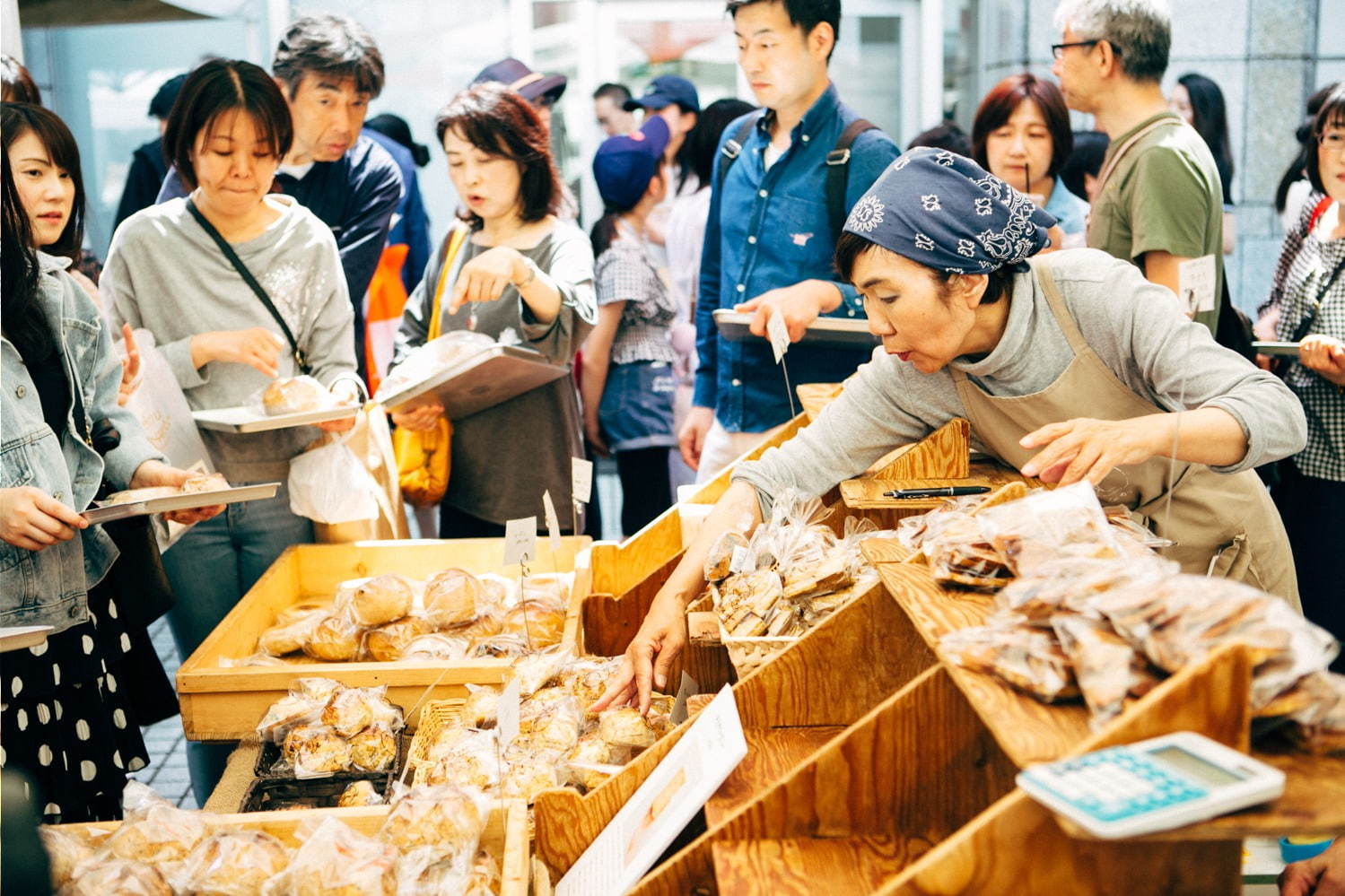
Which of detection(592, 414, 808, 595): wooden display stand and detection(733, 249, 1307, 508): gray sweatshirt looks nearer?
detection(733, 249, 1307, 508): gray sweatshirt

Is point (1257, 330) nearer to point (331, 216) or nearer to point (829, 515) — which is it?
point (829, 515)

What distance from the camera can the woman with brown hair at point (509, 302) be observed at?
3320mm

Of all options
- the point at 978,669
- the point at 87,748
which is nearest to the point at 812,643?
the point at 978,669

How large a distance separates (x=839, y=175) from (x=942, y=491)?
1384mm

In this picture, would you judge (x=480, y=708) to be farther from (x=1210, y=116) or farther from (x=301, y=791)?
(x=1210, y=116)

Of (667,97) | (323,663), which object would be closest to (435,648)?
(323,663)

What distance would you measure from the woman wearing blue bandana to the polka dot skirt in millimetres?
1048

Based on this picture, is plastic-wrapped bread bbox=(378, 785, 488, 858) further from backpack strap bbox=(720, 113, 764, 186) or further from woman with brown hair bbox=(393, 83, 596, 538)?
backpack strap bbox=(720, 113, 764, 186)

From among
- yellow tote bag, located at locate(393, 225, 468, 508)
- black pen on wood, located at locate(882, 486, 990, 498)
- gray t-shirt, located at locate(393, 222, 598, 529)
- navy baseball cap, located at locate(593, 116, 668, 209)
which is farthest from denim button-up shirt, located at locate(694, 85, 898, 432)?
navy baseball cap, located at locate(593, 116, 668, 209)

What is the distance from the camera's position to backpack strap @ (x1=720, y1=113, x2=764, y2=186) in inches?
137

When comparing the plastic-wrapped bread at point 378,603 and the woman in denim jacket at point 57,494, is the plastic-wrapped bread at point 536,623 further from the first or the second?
the woman in denim jacket at point 57,494

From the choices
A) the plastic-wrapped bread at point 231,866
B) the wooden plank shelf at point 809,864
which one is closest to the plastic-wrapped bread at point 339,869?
the plastic-wrapped bread at point 231,866

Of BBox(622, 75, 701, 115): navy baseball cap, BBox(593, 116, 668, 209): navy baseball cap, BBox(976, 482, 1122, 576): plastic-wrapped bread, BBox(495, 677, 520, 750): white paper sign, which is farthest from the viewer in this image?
BBox(622, 75, 701, 115): navy baseball cap

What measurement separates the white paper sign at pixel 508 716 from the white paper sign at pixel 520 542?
0.67m
